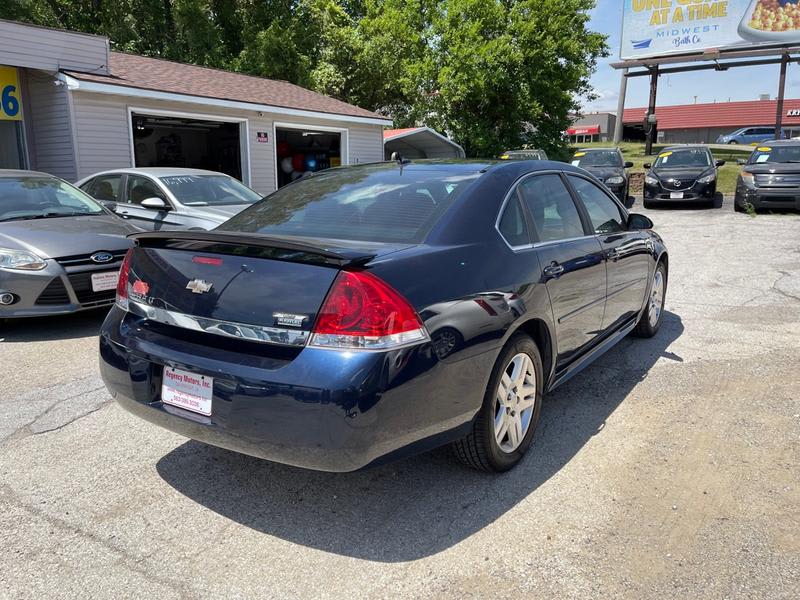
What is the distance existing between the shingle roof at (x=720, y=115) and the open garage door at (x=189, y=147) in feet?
146

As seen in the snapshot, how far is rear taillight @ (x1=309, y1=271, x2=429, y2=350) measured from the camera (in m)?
2.46

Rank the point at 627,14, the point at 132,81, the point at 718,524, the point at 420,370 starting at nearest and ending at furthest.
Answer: the point at 420,370 → the point at 718,524 → the point at 132,81 → the point at 627,14

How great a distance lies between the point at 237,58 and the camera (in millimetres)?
26766

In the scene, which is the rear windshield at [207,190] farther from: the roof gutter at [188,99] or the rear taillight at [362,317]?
the rear taillight at [362,317]

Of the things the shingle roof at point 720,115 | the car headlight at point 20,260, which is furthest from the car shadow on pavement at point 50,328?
the shingle roof at point 720,115

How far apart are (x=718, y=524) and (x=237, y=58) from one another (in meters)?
27.8

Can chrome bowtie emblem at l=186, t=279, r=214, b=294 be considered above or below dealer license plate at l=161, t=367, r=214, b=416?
above

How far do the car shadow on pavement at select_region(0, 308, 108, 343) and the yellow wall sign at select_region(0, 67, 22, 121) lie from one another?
728 cm

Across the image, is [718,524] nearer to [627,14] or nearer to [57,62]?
[57,62]

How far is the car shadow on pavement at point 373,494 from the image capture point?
2.70 m

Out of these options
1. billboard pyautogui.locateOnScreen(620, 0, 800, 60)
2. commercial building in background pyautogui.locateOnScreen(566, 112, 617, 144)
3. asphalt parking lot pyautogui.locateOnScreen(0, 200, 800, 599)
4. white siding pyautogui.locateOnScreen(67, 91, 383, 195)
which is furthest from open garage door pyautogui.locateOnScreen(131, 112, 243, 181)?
commercial building in background pyautogui.locateOnScreen(566, 112, 617, 144)

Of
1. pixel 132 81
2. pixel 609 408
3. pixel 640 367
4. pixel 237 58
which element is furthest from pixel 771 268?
pixel 237 58

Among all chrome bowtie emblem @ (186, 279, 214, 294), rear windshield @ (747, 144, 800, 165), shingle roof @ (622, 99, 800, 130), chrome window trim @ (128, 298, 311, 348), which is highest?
shingle roof @ (622, 99, 800, 130)

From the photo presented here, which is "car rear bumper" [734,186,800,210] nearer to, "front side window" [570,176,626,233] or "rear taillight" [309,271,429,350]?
"front side window" [570,176,626,233]
